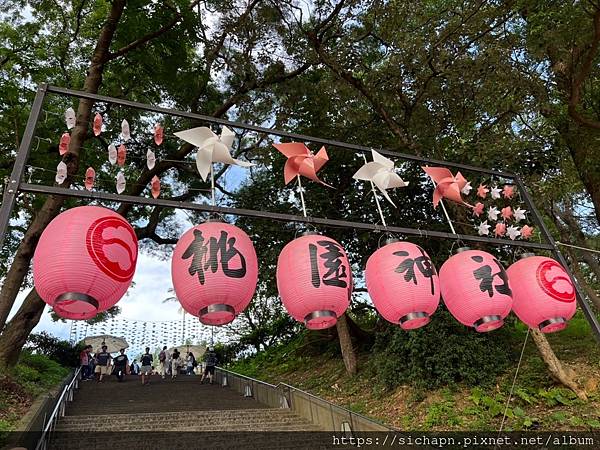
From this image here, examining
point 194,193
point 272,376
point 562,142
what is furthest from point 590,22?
point 272,376

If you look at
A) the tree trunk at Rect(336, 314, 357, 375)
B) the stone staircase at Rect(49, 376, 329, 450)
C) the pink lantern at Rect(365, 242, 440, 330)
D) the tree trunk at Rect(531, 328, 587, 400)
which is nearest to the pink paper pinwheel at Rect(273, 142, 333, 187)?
the pink lantern at Rect(365, 242, 440, 330)

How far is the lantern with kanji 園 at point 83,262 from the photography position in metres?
2.86

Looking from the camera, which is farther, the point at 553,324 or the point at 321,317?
the point at 553,324

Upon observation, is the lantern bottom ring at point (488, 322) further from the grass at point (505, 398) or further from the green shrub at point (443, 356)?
the green shrub at point (443, 356)

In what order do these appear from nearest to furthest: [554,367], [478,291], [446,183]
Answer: [478,291] → [446,183] → [554,367]

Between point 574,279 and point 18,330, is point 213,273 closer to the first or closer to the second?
point 574,279

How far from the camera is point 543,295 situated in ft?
14.5

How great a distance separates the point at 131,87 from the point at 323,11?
5946 millimetres

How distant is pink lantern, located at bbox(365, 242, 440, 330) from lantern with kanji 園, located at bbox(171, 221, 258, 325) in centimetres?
124

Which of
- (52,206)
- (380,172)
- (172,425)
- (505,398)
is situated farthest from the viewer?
(172,425)

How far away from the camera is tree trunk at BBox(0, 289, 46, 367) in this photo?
369 inches

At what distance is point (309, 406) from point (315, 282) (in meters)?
8.30

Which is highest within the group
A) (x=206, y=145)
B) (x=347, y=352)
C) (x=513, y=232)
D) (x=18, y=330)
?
(x=18, y=330)

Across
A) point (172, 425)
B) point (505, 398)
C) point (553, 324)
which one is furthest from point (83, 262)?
point (505, 398)
